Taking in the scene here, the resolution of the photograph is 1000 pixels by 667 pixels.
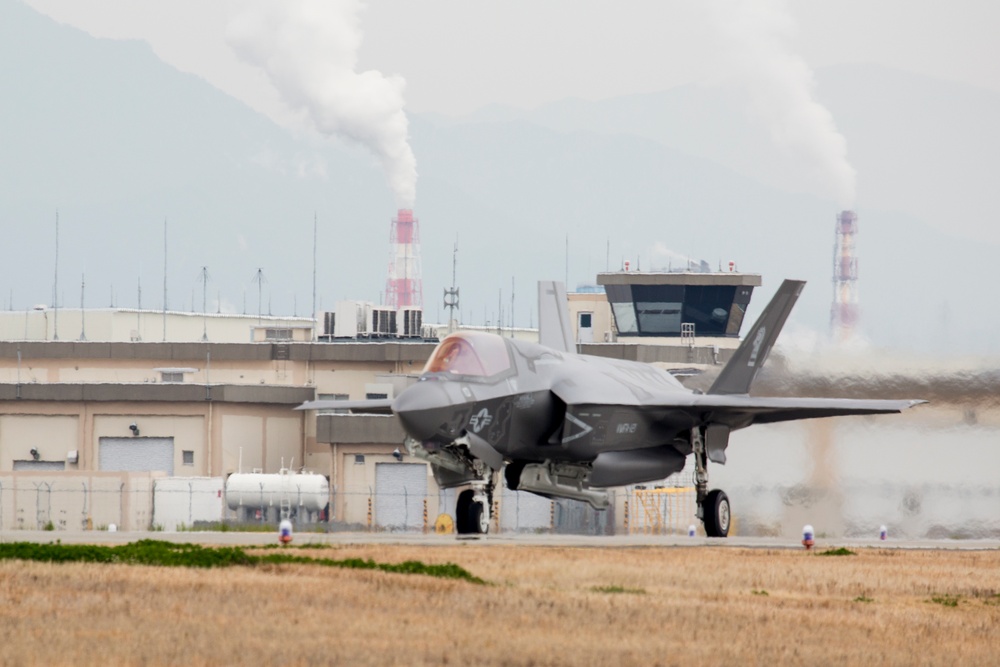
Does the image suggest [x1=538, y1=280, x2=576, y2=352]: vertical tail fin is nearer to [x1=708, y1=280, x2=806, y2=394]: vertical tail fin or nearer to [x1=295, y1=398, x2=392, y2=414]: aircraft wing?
[x1=708, y1=280, x2=806, y2=394]: vertical tail fin

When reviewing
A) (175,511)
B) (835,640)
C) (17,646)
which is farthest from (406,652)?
(175,511)

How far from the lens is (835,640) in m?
15.7

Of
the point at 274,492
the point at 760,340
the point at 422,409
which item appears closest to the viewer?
the point at 422,409

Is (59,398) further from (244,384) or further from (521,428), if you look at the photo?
(521,428)

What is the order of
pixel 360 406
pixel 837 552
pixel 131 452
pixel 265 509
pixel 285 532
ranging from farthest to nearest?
pixel 131 452 → pixel 265 509 → pixel 360 406 → pixel 837 552 → pixel 285 532

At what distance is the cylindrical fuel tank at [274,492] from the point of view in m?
62.3

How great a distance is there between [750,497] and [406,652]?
2821cm

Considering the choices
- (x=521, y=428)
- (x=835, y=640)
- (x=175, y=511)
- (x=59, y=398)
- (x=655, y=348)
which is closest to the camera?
(x=835, y=640)

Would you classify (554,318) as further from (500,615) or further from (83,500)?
(83,500)

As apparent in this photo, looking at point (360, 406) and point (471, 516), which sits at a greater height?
point (360, 406)

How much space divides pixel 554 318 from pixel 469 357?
33.0 feet

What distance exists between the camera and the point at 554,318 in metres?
40.2

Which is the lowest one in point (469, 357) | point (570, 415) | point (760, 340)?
point (570, 415)

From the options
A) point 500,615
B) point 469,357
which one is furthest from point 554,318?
point 500,615
